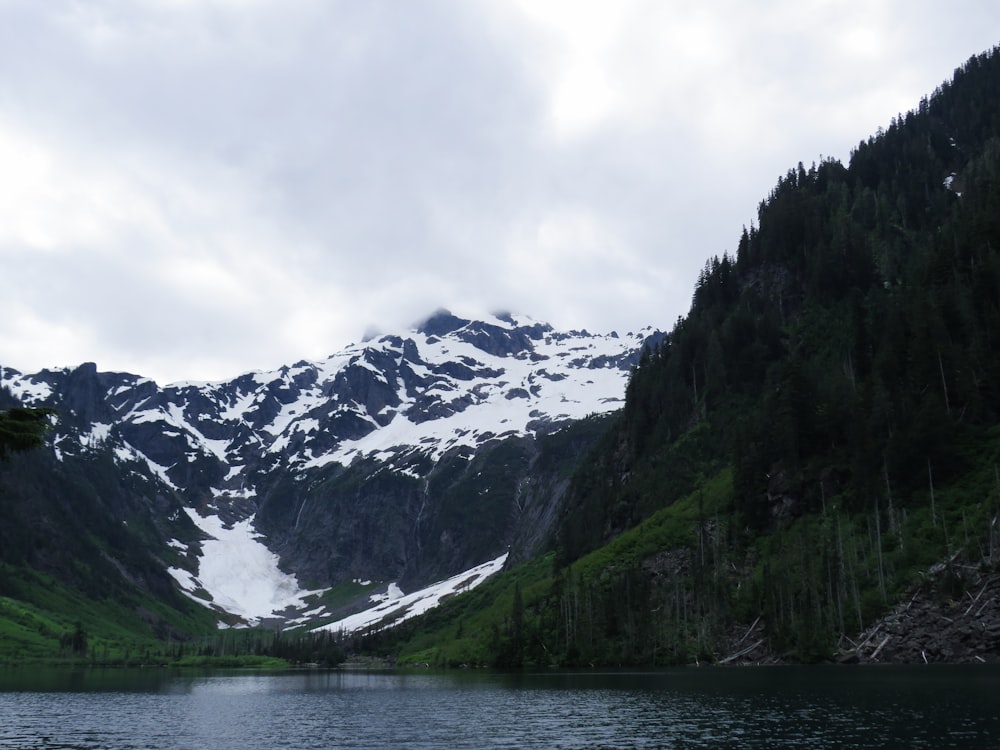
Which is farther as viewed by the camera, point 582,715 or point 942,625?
point 942,625

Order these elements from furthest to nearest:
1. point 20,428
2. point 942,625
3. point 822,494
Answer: point 822,494
point 942,625
point 20,428

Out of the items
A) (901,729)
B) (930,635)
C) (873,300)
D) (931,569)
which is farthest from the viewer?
(873,300)

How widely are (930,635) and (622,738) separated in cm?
6231

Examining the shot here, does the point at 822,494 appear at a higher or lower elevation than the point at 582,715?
higher

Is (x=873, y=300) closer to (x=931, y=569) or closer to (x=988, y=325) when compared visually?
(x=988, y=325)

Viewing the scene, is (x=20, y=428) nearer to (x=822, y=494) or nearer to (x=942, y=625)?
(x=942, y=625)

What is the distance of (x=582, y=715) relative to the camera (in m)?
67.5

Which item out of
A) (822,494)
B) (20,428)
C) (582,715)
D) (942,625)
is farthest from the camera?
(822,494)

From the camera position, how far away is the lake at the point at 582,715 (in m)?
51.1

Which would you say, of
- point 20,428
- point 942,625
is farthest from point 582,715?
point 942,625

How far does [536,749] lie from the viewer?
166 feet

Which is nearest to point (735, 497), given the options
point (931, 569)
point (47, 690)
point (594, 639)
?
point (594, 639)

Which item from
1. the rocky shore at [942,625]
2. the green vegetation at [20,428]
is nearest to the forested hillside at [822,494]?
the rocky shore at [942,625]

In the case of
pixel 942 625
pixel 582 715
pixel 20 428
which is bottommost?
pixel 582 715
